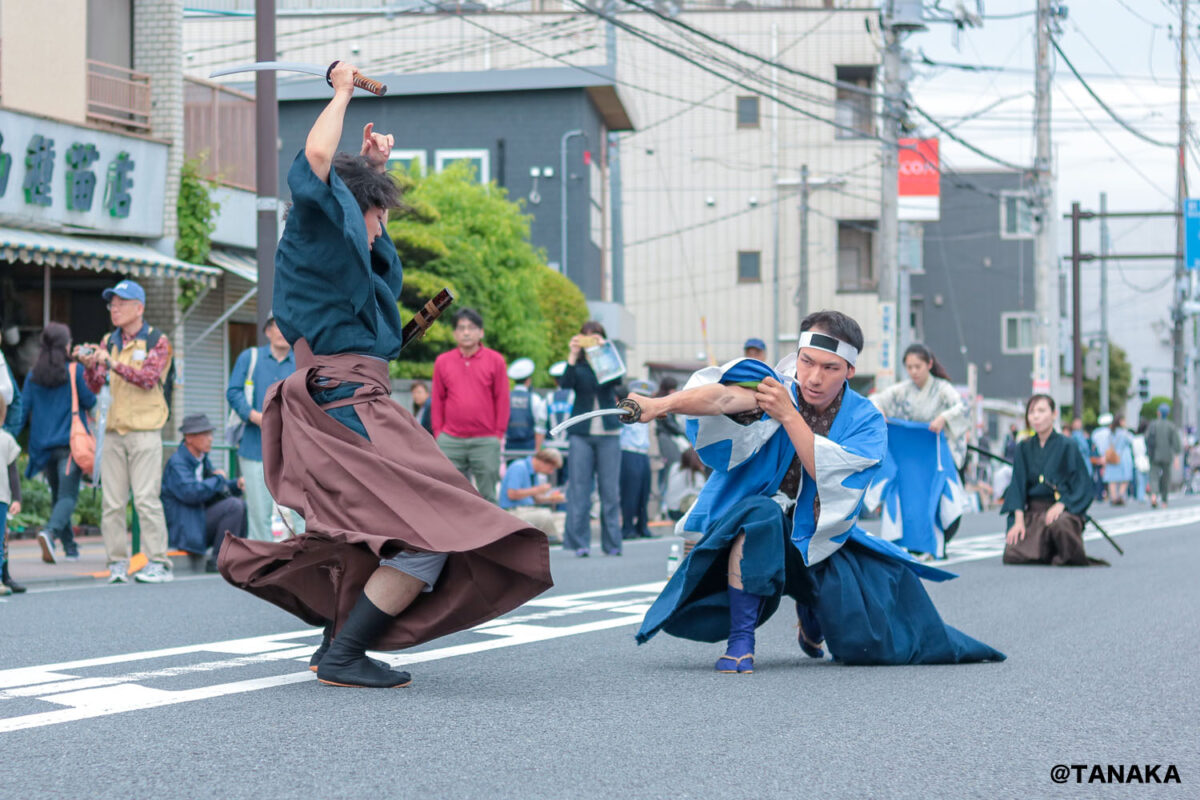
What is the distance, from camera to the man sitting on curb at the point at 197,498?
10.9 metres

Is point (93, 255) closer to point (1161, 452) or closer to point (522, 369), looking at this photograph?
point (522, 369)

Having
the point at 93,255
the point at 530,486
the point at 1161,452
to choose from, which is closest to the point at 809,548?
the point at 530,486

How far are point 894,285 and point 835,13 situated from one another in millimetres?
21775

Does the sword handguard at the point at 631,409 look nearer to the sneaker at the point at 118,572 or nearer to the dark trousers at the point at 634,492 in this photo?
the sneaker at the point at 118,572

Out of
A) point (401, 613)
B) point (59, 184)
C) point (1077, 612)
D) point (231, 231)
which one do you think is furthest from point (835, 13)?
point (401, 613)

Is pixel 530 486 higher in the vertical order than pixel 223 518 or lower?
lower

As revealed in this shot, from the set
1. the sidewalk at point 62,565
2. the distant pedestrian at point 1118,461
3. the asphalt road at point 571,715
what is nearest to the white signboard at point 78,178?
the sidewalk at point 62,565

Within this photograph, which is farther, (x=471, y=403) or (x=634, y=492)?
(x=634, y=492)

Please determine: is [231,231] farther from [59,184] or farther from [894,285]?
[894,285]

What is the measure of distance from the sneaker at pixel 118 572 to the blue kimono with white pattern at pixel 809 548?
17.9 ft

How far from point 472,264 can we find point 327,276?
22.3 metres

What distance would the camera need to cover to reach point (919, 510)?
1146 centimetres

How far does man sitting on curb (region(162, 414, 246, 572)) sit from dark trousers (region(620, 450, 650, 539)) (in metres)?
4.46

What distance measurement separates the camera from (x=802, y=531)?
5.80 metres
